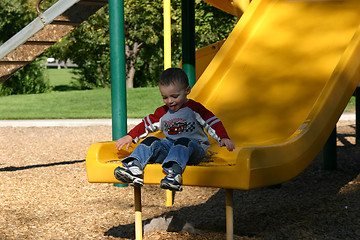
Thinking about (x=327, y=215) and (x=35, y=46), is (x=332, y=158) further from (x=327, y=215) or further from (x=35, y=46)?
(x=35, y=46)

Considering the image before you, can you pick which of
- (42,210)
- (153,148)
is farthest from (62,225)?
(153,148)

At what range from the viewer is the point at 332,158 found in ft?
20.6

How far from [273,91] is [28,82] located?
778 inches

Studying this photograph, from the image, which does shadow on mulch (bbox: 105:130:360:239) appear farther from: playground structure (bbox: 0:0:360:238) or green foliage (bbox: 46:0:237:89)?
green foliage (bbox: 46:0:237:89)

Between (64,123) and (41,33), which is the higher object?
(41,33)

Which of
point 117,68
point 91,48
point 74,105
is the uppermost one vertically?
point 91,48

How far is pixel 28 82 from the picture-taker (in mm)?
23000

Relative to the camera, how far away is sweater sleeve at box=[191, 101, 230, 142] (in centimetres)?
318

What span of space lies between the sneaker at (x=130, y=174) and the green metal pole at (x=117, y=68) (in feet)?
7.45

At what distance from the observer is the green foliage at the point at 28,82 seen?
73.2 feet

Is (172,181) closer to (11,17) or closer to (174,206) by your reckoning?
(174,206)

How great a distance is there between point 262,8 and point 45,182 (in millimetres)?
2950

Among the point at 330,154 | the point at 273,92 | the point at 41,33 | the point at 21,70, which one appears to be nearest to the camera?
the point at 273,92

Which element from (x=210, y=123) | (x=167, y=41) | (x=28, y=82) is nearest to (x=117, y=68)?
(x=167, y=41)
